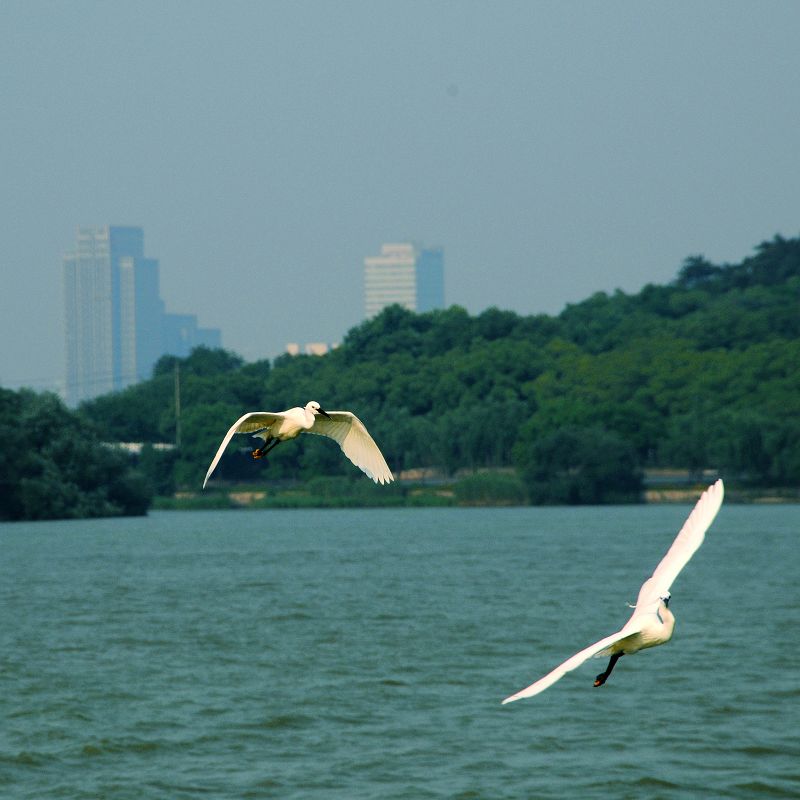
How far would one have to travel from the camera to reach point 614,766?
29906mm

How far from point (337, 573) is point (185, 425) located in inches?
2921

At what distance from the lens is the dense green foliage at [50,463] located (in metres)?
111

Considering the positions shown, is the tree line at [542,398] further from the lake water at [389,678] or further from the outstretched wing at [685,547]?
the outstretched wing at [685,547]

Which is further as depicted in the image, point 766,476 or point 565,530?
point 766,476

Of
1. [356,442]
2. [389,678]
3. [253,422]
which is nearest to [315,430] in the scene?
[356,442]

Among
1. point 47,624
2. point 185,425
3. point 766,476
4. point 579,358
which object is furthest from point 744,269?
point 47,624

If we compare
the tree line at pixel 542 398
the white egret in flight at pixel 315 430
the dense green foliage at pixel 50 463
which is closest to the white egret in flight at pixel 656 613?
the white egret in flight at pixel 315 430

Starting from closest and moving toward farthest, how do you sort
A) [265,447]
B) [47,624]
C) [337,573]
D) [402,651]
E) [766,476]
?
[265,447]
[402,651]
[47,624]
[337,573]
[766,476]

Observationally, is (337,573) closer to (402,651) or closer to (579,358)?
(402,651)

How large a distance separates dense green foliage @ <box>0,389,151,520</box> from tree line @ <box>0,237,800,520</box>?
955cm

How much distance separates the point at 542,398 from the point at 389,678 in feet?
356

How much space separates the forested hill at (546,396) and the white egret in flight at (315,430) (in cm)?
10388

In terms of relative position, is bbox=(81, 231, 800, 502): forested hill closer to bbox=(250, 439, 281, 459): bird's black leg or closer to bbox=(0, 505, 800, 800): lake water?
bbox=(0, 505, 800, 800): lake water

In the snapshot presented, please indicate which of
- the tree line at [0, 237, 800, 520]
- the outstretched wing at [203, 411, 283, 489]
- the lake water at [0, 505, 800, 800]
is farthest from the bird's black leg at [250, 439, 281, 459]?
the tree line at [0, 237, 800, 520]
